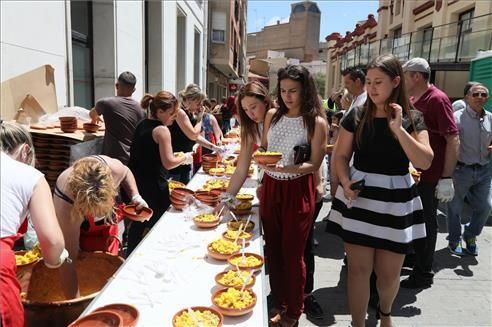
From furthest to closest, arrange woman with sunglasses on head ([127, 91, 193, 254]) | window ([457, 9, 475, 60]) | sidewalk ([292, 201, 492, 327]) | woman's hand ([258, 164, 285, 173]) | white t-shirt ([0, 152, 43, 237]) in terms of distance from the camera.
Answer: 1. window ([457, 9, 475, 60])
2. woman with sunglasses on head ([127, 91, 193, 254])
3. sidewalk ([292, 201, 492, 327])
4. woman's hand ([258, 164, 285, 173])
5. white t-shirt ([0, 152, 43, 237])

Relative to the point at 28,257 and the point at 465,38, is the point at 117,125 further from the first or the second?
the point at 465,38

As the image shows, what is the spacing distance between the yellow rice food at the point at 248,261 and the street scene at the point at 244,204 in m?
0.01

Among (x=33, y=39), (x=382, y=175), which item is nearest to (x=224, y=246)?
(x=382, y=175)

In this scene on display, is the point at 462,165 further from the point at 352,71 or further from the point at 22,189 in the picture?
the point at 22,189

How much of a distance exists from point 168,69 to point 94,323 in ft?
33.3

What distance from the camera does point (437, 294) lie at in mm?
3473

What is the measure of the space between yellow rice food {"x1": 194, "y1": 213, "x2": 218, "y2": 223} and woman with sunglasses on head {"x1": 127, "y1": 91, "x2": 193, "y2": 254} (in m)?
0.71

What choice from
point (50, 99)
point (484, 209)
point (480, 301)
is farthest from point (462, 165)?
point (50, 99)

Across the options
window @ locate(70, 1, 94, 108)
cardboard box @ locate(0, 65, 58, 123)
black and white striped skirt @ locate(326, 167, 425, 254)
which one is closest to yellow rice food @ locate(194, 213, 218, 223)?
black and white striped skirt @ locate(326, 167, 425, 254)

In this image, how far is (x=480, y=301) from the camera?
336cm

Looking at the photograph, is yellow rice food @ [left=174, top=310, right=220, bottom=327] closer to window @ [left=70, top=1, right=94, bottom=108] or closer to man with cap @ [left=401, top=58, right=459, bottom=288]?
man with cap @ [left=401, top=58, right=459, bottom=288]

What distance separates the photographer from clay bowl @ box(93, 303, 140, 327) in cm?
149

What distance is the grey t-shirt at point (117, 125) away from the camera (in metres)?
4.25

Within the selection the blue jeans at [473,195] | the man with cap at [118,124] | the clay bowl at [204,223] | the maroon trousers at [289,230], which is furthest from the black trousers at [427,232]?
the man with cap at [118,124]
